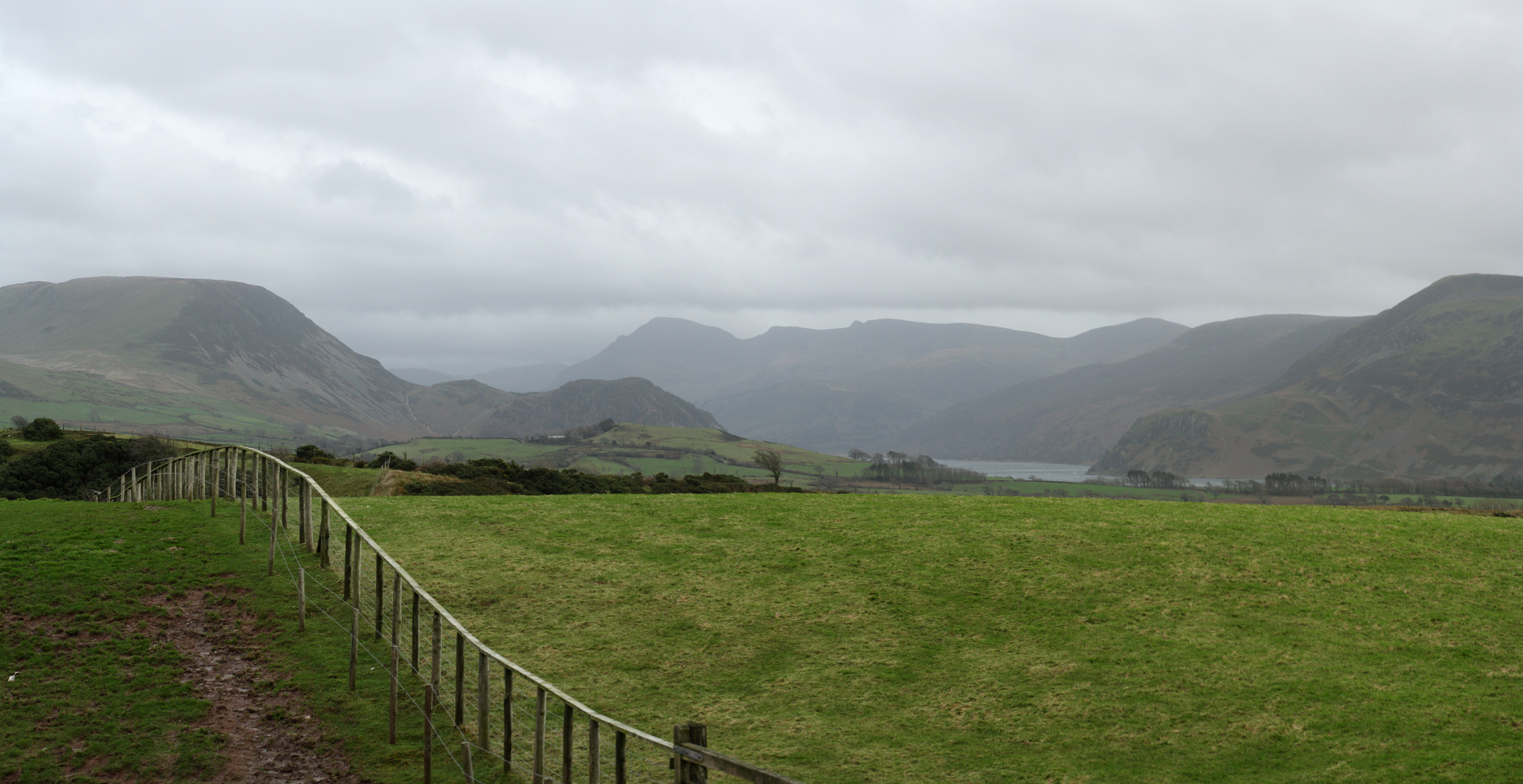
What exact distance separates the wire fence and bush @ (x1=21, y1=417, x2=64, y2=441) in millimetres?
60265

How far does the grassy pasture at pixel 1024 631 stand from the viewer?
44.8 ft

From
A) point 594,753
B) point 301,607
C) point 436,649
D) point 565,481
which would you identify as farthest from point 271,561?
point 565,481

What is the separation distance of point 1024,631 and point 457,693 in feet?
36.0

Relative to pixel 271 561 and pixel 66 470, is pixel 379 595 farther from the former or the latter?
pixel 66 470

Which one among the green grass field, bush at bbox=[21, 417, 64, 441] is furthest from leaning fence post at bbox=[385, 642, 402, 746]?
bush at bbox=[21, 417, 64, 441]

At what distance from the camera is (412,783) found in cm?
1371

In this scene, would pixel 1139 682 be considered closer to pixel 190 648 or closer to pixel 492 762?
pixel 492 762

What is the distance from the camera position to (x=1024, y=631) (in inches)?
714

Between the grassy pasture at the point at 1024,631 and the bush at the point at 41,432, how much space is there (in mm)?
59840

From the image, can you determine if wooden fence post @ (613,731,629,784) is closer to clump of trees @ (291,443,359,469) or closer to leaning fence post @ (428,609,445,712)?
leaning fence post @ (428,609,445,712)

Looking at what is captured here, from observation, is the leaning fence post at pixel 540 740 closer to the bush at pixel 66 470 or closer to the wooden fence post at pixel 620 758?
the wooden fence post at pixel 620 758

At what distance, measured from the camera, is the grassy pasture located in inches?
538

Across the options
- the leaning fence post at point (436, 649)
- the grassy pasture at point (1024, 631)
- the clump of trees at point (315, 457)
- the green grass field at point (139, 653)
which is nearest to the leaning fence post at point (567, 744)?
the grassy pasture at point (1024, 631)

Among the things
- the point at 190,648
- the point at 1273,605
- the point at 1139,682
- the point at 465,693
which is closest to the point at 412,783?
the point at 465,693
